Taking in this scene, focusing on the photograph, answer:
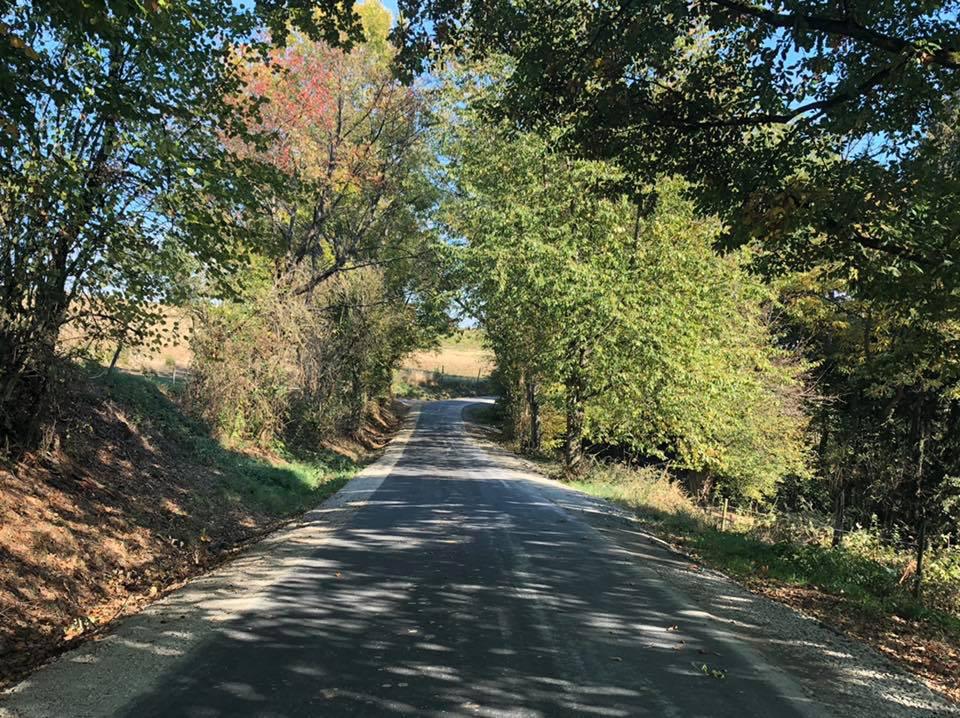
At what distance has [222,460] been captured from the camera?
1394 centimetres

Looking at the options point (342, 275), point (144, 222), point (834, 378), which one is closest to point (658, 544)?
point (144, 222)

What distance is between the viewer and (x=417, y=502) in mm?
12820

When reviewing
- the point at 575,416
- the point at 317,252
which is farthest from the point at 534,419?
the point at 317,252

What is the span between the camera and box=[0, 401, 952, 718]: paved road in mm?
3912

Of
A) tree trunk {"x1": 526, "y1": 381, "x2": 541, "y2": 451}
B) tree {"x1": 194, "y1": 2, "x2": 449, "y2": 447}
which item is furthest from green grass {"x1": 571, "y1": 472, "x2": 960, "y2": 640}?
tree trunk {"x1": 526, "y1": 381, "x2": 541, "y2": 451}

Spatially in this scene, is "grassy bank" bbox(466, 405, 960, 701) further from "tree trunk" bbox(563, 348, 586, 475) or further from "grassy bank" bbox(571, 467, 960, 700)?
"tree trunk" bbox(563, 348, 586, 475)

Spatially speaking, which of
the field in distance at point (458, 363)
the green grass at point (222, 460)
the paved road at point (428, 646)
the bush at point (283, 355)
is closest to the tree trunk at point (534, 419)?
the bush at point (283, 355)

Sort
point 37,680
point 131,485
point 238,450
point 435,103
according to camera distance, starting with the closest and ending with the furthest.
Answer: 1. point 37,680
2. point 131,485
3. point 238,450
4. point 435,103

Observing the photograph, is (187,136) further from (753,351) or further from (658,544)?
(753,351)

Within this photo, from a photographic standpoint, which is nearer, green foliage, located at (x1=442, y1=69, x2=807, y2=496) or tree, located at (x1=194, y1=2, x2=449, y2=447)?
tree, located at (x1=194, y1=2, x2=449, y2=447)

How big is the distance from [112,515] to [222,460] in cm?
602

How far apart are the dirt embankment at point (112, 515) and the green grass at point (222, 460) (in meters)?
0.05

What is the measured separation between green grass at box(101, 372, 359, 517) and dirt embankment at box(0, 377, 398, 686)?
0.16ft

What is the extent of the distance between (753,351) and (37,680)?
21.0 metres
